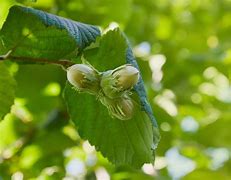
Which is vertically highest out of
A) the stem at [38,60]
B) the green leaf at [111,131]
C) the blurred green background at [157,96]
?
the stem at [38,60]

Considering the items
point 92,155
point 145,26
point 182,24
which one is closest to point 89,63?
point 92,155

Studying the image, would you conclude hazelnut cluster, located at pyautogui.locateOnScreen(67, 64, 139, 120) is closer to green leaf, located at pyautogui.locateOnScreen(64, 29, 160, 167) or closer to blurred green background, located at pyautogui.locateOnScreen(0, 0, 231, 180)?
green leaf, located at pyautogui.locateOnScreen(64, 29, 160, 167)

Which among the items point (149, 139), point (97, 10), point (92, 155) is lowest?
point (92, 155)

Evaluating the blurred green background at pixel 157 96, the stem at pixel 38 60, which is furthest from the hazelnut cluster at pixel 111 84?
the blurred green background at pixel 157 96

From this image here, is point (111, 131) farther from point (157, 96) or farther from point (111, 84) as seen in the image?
point (157, 96)

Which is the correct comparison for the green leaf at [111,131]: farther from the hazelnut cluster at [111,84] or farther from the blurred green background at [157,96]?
the blurred green background at [157,96]

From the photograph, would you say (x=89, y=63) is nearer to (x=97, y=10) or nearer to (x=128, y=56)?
(x=128, y=56)

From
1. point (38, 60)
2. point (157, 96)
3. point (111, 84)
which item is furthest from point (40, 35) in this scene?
point (157, 96)
